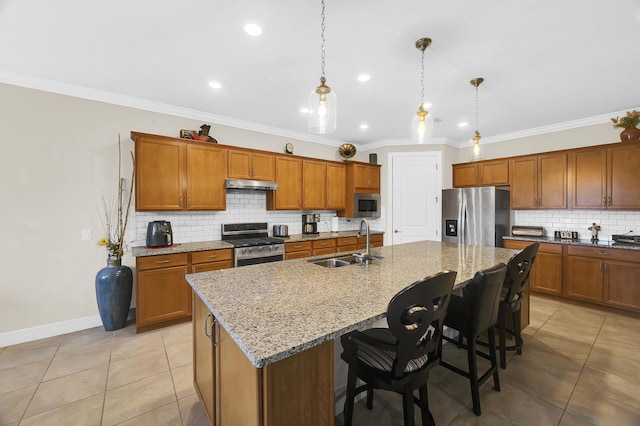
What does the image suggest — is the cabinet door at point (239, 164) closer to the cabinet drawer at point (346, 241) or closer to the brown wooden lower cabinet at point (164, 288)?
the brown wooden lower cabinet at point (164, 288)

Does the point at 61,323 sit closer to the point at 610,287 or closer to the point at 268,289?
the point at 268,289

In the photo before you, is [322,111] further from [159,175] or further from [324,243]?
[324,243]

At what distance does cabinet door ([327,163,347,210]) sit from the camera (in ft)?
16.1

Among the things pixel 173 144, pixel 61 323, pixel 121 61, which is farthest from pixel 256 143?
pixel 61 323

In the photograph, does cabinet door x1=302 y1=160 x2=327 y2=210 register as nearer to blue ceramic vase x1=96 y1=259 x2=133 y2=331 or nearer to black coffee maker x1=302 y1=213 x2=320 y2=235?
black coffee maker x1=302 y1=213 x2=320 y2=235

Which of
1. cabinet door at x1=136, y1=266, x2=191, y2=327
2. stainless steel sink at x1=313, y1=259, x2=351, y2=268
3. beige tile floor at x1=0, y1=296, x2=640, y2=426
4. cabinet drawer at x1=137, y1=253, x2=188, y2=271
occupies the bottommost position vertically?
beige tile floor at x1=0, y1=296, x2=640, y2=426

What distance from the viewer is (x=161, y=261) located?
3025 millimetres

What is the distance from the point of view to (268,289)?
1548 millimetres

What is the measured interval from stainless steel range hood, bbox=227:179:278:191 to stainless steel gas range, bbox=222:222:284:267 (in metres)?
0.65

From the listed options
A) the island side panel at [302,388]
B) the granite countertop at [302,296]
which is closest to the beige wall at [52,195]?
the granite countertop at [302,296]

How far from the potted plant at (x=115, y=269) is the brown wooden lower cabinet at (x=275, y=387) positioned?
2.31 metres

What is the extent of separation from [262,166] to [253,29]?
219 centimetres

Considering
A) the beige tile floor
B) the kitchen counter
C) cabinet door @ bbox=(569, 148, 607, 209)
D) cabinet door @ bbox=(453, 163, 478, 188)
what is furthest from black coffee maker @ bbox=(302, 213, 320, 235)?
cabinet door @ bbox=(569, 148, 607, 209)

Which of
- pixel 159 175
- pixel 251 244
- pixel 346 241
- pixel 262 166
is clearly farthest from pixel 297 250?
pixel 159 175
